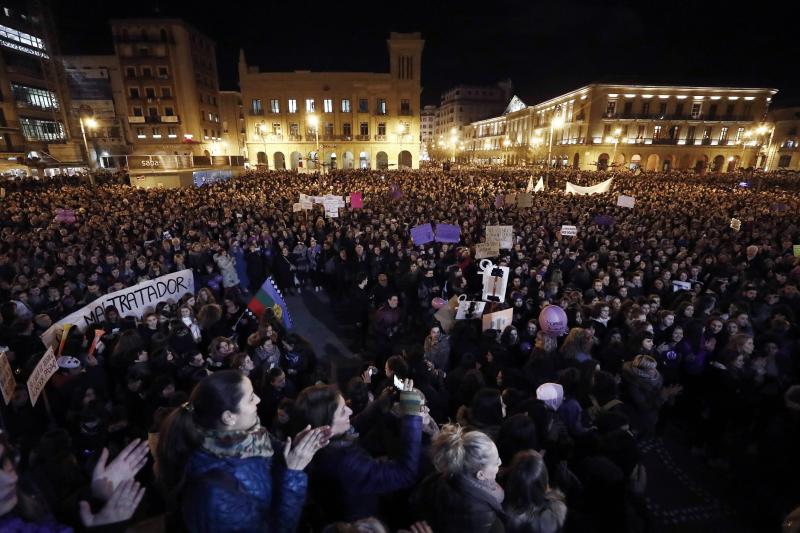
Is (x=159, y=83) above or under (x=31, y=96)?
above

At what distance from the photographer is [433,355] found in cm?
545

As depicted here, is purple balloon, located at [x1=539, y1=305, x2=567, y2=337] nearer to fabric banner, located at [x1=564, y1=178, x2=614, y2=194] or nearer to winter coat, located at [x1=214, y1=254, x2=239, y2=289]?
winter coat, located at [x1=214, y1=254, x2=239, y2=289]

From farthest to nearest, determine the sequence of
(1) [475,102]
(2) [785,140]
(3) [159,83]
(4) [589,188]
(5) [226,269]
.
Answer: (1) [475,102] → (2) [785,140] → (3) [159,83] → (4) [589,188] → (5) [226,269]

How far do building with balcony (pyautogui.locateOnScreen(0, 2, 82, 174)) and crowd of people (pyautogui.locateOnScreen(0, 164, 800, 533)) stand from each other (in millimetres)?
34349

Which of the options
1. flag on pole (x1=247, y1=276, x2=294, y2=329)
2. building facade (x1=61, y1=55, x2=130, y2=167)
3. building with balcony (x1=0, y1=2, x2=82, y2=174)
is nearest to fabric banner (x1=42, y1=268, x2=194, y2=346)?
flag on pole (x1=247, y1=276, x2=294, y2=329)

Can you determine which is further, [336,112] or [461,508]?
[336,112]

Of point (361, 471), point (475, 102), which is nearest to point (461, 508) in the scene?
point (361, 471)

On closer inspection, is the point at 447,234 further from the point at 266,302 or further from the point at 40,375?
the point at 40,375

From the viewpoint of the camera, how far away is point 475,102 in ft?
371

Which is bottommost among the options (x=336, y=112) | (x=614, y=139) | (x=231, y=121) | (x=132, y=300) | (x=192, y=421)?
(x=132, y=300)

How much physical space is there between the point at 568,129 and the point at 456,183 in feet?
148

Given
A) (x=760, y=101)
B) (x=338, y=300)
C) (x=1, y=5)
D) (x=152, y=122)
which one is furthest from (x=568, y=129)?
(x=1, y=5)

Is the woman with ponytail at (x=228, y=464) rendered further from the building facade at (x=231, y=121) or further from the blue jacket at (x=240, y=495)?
the building facade at (x=231, y=121)

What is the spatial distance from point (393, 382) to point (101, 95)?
64.3 m
